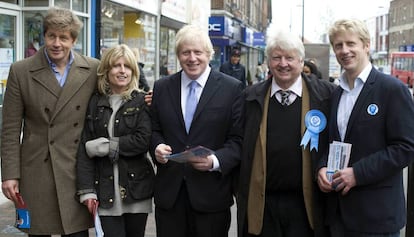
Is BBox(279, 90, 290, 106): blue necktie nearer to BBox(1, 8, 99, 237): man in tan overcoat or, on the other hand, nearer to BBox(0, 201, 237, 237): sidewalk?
BBox(1, 8, 99, 237): man in tan overcoat

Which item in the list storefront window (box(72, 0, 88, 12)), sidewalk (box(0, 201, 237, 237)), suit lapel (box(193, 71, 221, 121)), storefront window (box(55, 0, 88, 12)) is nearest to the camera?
suit lapel (box(193, 71, 221, 121))

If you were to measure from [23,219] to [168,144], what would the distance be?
3.41 ft

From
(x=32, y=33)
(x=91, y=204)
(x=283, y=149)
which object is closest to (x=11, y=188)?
(x=91, y=204)

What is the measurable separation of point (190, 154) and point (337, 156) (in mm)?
844

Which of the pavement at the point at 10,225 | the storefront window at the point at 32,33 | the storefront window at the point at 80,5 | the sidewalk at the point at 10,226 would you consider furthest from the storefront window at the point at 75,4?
the sidewalk at the point at 10,226

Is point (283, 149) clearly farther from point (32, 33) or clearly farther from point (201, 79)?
point (32, 33)

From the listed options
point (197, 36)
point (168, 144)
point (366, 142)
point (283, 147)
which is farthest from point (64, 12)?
point (366, 142)

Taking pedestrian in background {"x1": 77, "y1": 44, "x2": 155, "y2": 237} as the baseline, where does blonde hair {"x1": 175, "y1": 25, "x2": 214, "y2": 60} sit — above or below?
above

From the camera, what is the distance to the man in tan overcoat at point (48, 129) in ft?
11.4

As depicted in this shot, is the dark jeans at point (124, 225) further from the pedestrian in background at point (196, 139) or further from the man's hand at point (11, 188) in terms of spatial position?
the man's hand at point (11, 188)

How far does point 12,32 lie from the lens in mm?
8883

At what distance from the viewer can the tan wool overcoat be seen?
3471mm

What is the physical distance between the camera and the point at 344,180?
3.04 metres

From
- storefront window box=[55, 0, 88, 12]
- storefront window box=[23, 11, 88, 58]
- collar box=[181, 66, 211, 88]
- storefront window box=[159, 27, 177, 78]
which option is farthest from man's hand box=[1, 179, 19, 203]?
storefront window box=[159, 27, 177, 78]
